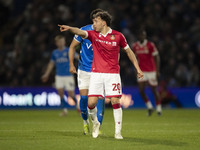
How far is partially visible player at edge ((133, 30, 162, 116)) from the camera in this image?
15312 millimetres

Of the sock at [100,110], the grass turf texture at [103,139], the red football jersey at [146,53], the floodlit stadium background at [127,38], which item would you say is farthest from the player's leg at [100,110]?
the floodlit stadium background at [127,38]

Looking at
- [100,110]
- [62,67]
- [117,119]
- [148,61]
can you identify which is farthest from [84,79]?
[148,61]

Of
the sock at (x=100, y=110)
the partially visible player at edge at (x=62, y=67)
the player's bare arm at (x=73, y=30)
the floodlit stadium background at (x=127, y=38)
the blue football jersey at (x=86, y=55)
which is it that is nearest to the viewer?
the player's bare arm at (x=73, y=30)

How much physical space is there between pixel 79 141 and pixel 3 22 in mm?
18910

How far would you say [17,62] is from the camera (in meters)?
21.7

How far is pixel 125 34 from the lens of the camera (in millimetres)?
20625

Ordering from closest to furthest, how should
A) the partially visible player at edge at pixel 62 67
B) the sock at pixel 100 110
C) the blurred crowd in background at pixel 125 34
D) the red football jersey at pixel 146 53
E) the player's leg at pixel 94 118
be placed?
1. the player's leg at pixel 94 118
2. the sock at pixel 100 110
3. the partially visible player at edge at pixel 62 67
4. the red football jersey at pixel 146 53
5. the blurred crowd in background at pixel 125 34

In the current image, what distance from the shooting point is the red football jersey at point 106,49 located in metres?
8.22

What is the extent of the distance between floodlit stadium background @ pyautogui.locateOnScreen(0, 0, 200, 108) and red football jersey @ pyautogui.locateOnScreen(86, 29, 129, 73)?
11004mm

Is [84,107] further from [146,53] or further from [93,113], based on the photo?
[146,53]

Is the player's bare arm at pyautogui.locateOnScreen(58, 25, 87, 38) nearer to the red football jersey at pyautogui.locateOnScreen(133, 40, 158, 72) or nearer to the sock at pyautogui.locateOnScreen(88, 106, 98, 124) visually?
the sock at pyautogui.locateOnScreen(88, 106, 98, 124)

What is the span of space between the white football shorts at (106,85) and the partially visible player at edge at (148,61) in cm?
718

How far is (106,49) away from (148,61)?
24.7ft

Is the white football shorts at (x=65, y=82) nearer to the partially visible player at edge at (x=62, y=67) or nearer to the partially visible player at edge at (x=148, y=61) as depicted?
the partially visible player at edge at (x=62, y=67)
